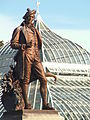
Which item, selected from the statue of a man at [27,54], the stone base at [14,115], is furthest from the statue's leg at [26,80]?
the stone base at [14,115]

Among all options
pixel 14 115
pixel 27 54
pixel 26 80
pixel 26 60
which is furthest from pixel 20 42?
pixel 14 115

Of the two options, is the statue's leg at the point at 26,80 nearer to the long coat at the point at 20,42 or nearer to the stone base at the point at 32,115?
the long coat at the point at 20,42

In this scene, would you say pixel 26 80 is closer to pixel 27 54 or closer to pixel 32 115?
pixel 27 54

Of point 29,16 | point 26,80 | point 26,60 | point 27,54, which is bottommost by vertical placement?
point 26,80

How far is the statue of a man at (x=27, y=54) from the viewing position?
11.5 m

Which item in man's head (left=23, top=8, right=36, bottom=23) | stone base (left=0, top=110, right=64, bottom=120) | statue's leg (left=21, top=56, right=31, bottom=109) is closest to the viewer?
stone base (left=0, top=110, right=64, bottom=120)

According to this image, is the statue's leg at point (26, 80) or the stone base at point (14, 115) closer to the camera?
the stone base at point (14, 115)

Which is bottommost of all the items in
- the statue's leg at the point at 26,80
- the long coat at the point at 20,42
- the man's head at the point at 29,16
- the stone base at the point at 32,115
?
the stone base at the point at 32,115

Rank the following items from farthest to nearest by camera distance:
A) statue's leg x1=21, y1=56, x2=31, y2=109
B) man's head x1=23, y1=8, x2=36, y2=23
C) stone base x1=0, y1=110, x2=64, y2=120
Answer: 1. man's head x1=23, y1=8, x2=36, y2=23
2. statue's leg x1=21, y1=56, x2=31, y2=109
3. stone base x1=0, y1=110, x2=64, y2=120

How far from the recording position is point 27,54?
11.5 metres

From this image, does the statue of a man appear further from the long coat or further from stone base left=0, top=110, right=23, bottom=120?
stone base left=0, top=110, right=23, bottom=120

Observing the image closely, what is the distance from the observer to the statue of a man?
11.5 meters

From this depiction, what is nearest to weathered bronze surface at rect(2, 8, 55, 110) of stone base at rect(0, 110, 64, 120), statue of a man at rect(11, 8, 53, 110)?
statue of a man at rect(11, 8, 53, 110)

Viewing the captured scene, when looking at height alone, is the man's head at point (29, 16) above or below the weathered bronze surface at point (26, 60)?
above
